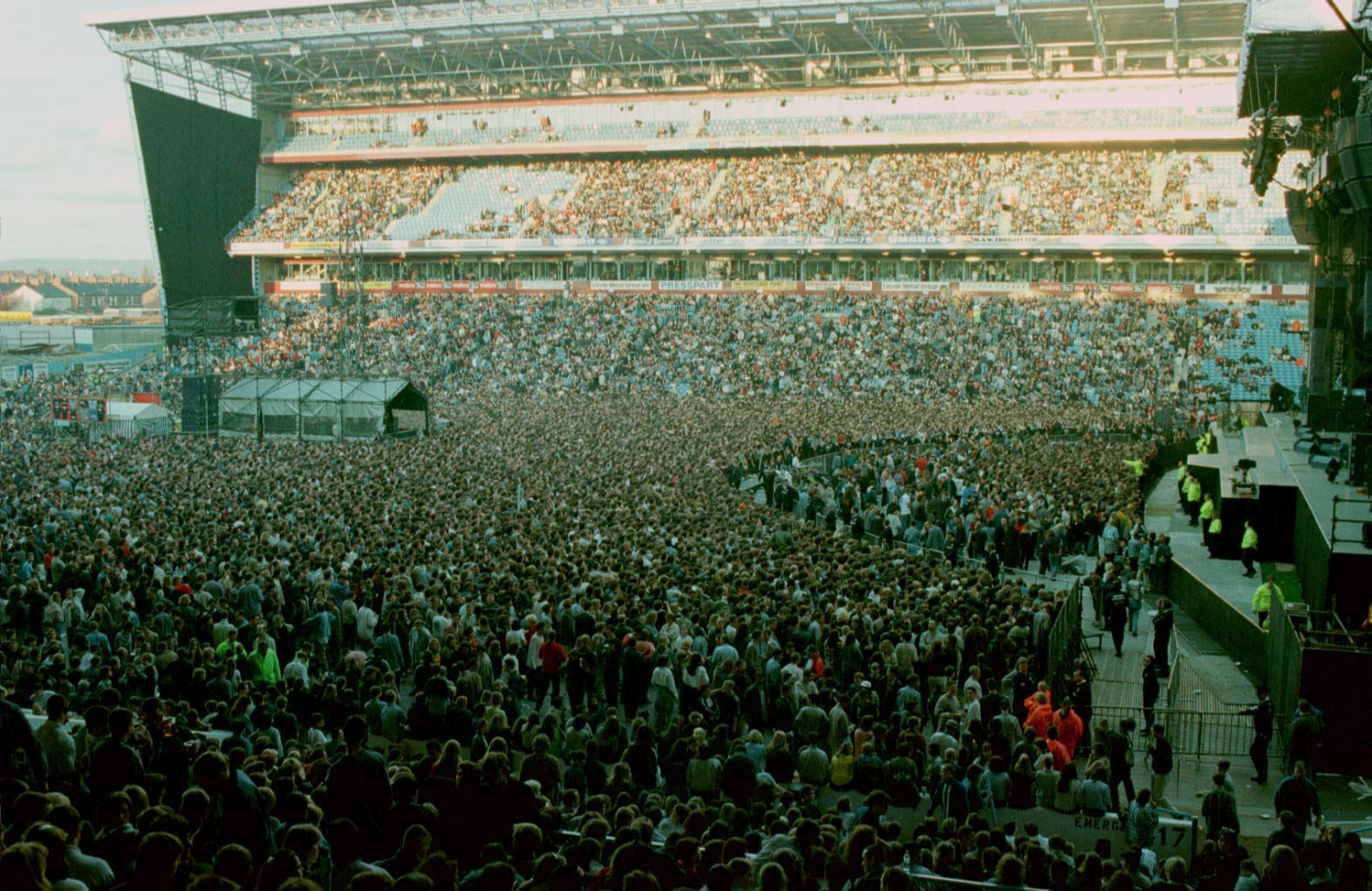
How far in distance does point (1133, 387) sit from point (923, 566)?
87.3 feet

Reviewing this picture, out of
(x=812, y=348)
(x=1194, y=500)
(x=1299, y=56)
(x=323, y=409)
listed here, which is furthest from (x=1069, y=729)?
(x=812, y=348)

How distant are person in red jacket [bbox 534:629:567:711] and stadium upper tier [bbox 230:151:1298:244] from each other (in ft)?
134

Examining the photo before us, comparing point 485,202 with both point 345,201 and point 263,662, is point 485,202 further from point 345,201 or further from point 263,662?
point 263,662

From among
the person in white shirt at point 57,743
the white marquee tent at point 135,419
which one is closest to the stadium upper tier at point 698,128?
the white marquee tent at point 135,419

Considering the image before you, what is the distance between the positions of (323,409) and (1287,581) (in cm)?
2483

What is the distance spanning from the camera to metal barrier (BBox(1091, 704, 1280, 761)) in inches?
456

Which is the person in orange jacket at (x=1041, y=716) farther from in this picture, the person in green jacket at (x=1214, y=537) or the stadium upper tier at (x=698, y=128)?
the stadium upper tier at (x=698, y=128)

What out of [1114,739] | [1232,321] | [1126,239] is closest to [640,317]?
[1126,239]

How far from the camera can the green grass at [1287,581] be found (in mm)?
16000

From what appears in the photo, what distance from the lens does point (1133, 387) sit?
1519 inches

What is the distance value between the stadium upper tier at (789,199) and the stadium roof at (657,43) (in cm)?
477

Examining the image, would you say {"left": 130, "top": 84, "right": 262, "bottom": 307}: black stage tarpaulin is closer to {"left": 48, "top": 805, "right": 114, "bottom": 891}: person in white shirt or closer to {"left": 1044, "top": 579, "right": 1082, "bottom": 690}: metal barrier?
{"left": 1044, "top": 579, "right": 1082, "bottom": 690}: metal barrier

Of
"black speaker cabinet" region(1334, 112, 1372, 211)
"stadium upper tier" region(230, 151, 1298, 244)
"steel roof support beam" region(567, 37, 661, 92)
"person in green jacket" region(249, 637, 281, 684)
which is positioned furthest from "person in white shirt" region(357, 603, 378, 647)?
"steel roof support beam" region(567, 37, 661, 92)

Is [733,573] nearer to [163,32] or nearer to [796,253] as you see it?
[796,253]
